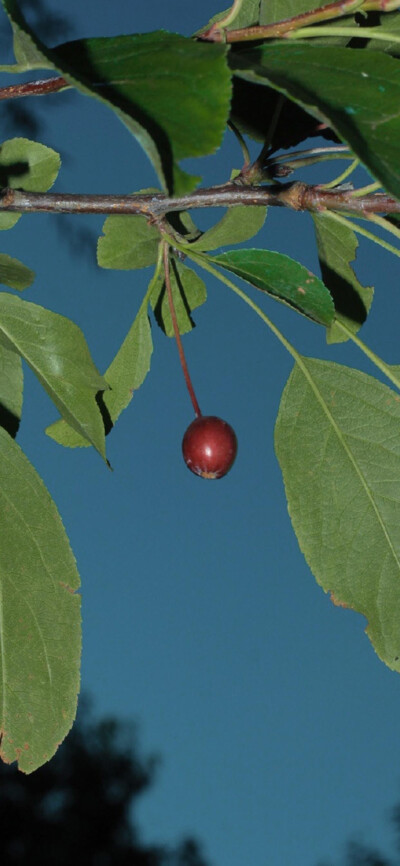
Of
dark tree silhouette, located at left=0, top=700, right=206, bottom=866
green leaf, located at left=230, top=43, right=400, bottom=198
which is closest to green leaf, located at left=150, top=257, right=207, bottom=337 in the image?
green leaf, located at left=230, top=43, right=400, bottom=198

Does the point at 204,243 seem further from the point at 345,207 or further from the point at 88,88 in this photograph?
the point at 88,88

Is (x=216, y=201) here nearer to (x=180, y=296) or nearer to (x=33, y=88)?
(x=33, y=88)

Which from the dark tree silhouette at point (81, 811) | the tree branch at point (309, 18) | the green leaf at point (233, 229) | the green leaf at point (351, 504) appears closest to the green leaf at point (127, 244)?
the green leaf at point (233, 229)

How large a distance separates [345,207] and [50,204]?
0.36 m

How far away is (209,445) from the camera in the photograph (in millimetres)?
1360

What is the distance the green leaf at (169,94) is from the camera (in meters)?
0.65

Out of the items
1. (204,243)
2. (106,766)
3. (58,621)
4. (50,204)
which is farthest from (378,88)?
(106,766)

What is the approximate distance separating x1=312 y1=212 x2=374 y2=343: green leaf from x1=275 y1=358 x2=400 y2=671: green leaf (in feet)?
0.58

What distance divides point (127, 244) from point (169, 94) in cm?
79

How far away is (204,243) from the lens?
135 centimetres

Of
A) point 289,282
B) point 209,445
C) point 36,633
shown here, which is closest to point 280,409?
point 209,445

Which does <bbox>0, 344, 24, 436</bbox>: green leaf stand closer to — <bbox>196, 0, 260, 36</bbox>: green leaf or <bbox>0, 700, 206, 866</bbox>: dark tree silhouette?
<bbox>196, 0, 260, 36</bbox>: green leaf

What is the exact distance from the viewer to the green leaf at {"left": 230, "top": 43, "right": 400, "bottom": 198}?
70 centimetres

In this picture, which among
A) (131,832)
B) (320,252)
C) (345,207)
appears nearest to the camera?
(345,207)
